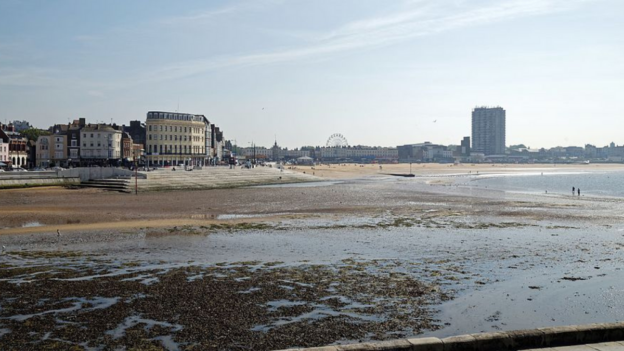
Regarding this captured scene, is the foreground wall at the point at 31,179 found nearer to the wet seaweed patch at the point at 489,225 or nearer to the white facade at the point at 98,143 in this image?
the white facade at the point at 98,143

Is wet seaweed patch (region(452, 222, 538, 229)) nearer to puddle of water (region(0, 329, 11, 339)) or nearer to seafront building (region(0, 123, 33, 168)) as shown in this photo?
puddle of water (region(0, 329, 11, 339))

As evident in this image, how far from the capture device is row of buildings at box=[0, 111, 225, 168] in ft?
319

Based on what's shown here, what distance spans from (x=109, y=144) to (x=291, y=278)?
89629 millimetres

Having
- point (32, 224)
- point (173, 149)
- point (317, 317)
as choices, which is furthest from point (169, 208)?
point (173, 149)

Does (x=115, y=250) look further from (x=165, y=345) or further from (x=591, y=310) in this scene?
(x=591, y=310)

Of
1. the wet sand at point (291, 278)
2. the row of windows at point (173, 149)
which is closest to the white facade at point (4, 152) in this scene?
the row of windows at point (173, 149)

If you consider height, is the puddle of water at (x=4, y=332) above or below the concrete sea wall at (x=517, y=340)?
below

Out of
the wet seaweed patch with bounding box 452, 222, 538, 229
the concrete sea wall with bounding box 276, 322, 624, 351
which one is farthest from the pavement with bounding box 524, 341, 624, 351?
the wet seaweed patch with bounding box 452, 222, 538, 229

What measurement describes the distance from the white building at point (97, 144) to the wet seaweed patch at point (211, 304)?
271 feet

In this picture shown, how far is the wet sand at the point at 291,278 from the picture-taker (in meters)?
13.3

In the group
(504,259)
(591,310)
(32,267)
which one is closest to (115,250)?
(32,267)

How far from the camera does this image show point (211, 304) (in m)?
15.2

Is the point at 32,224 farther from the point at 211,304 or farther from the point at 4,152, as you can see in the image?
the point at 4,152

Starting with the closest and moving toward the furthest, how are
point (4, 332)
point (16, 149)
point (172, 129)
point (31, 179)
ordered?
point (4, 332), point (31, 179), point (16, 149), point (172, 129)
